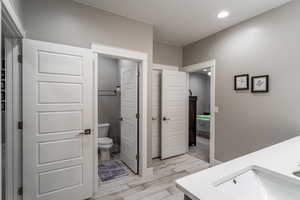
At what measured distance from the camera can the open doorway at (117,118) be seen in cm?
256

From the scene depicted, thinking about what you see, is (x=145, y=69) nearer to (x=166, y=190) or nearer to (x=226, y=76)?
(x=226, y=76)

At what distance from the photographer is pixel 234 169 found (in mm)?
850

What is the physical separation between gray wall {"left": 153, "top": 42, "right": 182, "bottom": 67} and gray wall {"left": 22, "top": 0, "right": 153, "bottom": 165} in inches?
30.9

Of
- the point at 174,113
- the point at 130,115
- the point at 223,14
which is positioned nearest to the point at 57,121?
the point at 130,115

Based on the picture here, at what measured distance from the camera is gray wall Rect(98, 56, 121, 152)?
12.3 feet

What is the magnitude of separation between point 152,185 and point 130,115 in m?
1.25

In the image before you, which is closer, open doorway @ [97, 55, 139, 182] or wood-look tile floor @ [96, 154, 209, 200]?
wood-look tile floor @ [96, 154, 209, 200]

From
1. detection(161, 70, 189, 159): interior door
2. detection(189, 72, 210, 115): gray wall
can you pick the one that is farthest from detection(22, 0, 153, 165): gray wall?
detection(189, 72, 210, 115): gray wall

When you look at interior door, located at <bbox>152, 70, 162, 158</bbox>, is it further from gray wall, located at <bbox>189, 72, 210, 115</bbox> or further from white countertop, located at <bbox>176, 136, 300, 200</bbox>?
A: gray wall, located at <bbox>189, 72, 210, 115</bbox>

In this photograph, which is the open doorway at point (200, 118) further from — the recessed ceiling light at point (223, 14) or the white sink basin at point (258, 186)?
the white sink basin at point (258, 186)

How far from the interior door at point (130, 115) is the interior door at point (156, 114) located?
647mm

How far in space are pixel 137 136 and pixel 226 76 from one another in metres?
2.00

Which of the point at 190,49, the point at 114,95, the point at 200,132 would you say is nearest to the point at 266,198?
the point at 190,49

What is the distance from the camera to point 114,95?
12.9 ft
